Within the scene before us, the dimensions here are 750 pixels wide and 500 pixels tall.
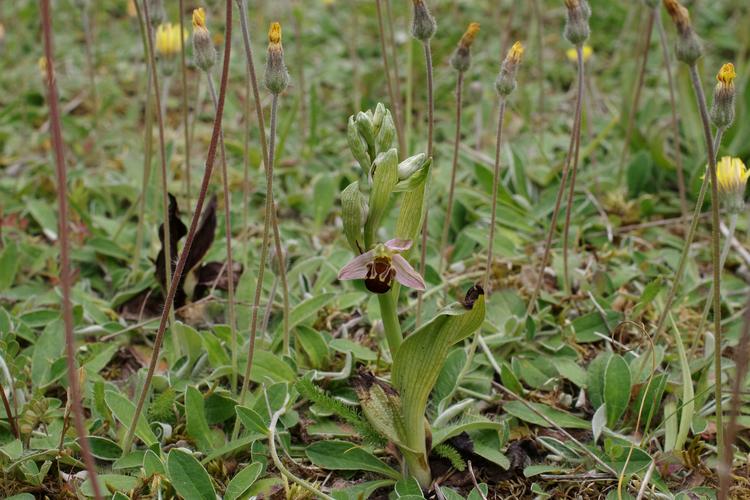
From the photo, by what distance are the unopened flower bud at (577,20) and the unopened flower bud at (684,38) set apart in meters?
0.32

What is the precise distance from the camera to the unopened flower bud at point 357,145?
6.13ft

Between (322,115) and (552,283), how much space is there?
1932 millimetres

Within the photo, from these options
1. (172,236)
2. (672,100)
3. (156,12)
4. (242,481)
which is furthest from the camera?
(672,100)

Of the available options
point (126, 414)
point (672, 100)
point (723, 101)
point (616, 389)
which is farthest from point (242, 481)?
point (672, 100)

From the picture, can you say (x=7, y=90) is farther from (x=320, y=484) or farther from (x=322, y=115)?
(x=320, y=484)

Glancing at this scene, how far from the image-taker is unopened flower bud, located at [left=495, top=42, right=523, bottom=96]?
7.13 feet

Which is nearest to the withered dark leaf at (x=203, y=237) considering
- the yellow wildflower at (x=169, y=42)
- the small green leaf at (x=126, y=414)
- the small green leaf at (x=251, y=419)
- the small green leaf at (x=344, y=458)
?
the yellow wildflower at (x=169, y=42)

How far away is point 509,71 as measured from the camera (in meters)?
2.20

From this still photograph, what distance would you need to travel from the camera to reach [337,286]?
3.01 m

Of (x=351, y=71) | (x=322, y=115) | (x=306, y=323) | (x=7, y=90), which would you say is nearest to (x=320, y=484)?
(x=306, y=323)

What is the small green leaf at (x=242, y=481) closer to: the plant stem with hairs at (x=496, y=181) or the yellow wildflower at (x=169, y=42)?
the plant stem with hairs at (x=496, y=181)

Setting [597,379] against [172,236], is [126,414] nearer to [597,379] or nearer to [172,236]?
[172,236]

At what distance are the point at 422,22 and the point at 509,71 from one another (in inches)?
10.9

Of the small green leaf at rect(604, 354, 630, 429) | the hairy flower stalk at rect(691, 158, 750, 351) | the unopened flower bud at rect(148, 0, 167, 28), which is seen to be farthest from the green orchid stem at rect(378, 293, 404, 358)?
the unopened flower bud at rect(148, 0, 167, 28)
